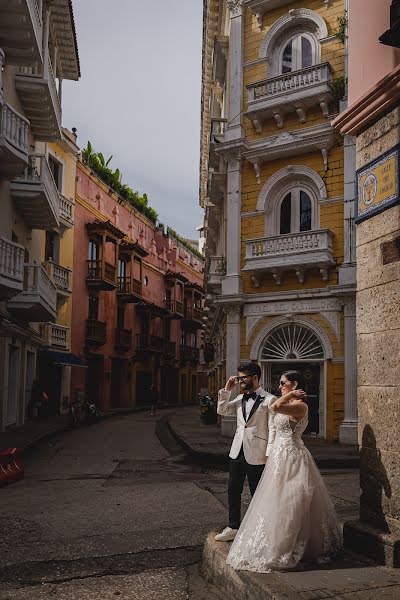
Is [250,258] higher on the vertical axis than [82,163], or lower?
lower

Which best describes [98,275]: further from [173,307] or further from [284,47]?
[284,47]

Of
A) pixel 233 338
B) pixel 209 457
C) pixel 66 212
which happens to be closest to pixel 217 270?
pixel 233 338

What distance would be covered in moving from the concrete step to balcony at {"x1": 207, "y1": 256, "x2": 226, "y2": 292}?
15508 millimetres

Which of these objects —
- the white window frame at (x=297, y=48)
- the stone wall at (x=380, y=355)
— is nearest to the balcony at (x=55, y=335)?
the white window frame at (x=297, y=48)

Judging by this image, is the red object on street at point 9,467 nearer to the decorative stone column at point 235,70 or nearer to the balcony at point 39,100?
the decorative stone column at point 235,70

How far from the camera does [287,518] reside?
16.1 ft

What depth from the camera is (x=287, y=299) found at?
17.4 m

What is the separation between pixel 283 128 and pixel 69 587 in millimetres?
15042

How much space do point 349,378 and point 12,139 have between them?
1038cm

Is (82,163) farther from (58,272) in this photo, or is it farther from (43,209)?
(43,209)

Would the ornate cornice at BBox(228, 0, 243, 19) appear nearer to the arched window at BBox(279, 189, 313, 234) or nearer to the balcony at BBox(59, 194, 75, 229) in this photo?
the arched window at BBox(279, 189, 313, 234)

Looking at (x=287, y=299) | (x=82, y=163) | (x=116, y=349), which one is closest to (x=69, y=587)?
(x=287, y=299)

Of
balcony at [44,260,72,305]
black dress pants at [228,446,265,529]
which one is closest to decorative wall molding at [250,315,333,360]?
black dress pants at [228,446,265,529]

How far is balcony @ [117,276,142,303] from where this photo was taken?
37781 millimetres
